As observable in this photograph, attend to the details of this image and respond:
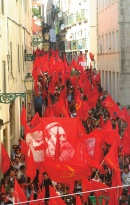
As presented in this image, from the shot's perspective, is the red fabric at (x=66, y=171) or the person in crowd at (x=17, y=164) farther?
the person in crowd at (x=17, y=164)

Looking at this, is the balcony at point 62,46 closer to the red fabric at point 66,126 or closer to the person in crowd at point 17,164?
the person in crowd at point 17,164

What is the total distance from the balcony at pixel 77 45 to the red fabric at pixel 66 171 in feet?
144

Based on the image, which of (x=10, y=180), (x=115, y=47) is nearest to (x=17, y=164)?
(x=10, y=180)

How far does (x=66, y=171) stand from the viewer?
467 inches

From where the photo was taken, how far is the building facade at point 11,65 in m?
16.8

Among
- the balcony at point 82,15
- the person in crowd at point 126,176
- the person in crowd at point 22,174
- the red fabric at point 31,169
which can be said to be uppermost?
the balcony at point 82,15

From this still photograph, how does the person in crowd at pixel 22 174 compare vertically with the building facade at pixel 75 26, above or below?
below

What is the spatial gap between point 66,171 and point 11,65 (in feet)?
26.1

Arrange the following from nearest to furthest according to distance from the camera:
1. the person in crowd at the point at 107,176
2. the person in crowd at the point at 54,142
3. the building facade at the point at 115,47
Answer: the person in crowd at the point at 54,142, the person in crowd at the point at 107,176, the building facade at the point at 115,47

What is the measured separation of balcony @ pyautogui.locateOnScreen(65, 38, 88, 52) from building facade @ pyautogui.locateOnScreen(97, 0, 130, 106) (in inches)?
557

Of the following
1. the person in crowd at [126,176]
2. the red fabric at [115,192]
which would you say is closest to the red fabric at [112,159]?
the red fabric at [115,192]

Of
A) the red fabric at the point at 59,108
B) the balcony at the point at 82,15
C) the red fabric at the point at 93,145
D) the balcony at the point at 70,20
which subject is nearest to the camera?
the red fabric at the point at 93,145

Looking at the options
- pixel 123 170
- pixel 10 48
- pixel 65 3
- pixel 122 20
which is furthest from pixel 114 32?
pixel 65 3

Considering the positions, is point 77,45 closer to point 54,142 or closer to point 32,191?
point 54,142
